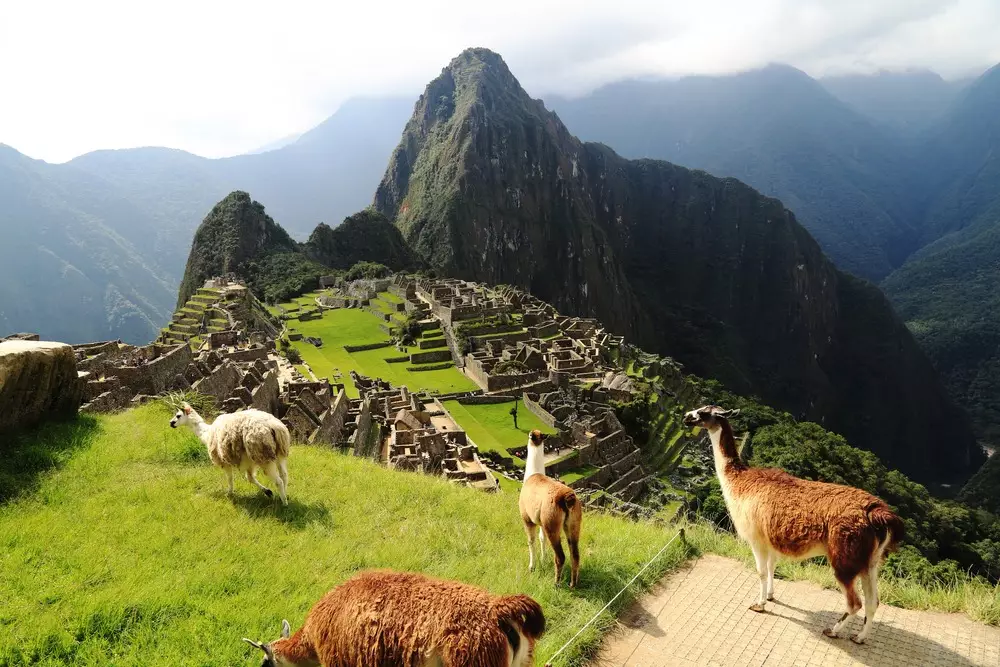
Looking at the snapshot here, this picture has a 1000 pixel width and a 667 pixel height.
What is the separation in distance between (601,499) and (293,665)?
15.9 m

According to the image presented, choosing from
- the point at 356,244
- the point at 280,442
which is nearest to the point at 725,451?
the point at 280,442

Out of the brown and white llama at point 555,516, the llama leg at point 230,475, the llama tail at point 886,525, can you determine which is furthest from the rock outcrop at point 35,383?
the llama tail at point 886,525

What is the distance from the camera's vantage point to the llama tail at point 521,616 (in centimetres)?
362

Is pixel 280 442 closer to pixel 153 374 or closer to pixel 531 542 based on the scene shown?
pixel 531 542

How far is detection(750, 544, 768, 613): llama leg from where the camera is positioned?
5.45m

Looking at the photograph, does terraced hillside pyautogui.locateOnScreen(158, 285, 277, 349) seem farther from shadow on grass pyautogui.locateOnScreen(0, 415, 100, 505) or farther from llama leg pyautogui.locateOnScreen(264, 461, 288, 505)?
llama leg pyautogui.locateOnScreen(264, 461, 288, 505)

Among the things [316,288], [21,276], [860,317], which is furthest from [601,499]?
[860,317]

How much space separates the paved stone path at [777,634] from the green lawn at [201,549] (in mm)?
300

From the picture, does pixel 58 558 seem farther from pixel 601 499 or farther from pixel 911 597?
pixel 601 499

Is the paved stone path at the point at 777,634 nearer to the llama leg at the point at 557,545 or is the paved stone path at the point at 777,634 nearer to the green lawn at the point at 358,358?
the llama leg at the point at 557,545

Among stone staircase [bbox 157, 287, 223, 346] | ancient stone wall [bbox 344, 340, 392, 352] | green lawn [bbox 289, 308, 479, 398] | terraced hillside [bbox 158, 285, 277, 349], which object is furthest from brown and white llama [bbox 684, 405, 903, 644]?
ancient stone wall [bbox 344, 340, 392, 352]

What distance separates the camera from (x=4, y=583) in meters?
4.95

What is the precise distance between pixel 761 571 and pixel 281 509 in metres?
5.19

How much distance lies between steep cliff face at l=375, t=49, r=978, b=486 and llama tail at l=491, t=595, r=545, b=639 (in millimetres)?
120511
